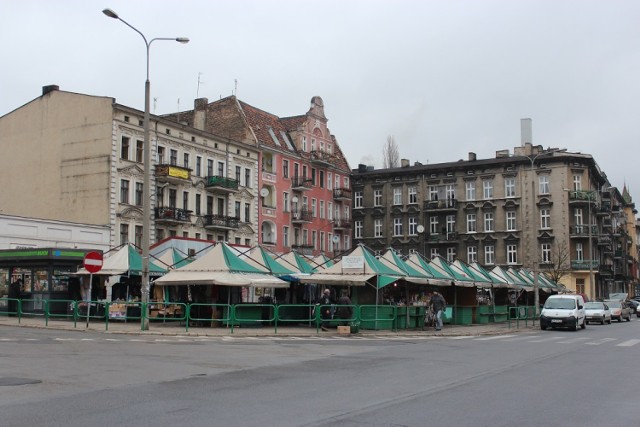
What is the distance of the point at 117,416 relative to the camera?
31.6ft

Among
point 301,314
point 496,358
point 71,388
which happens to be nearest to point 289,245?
point 301,314

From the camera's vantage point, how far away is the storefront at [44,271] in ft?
112

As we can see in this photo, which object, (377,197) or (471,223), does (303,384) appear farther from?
(377,197)

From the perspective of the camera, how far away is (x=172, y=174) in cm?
5006

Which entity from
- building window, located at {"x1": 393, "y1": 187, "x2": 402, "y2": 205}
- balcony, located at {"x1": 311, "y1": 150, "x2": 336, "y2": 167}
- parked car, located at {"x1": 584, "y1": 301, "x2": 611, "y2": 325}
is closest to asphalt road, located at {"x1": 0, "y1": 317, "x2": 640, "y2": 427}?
parked car, located at {"x1": 584, "y1": 301, "x2": 611, "y2": 325}

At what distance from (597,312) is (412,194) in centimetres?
3588

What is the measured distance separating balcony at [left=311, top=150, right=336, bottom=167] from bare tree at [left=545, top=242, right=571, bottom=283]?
2358 centimetres

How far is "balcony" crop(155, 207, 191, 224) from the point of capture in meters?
49.8

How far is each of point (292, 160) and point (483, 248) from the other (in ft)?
74.9

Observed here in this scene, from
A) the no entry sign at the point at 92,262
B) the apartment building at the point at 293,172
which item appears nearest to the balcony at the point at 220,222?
the apartment building at the point at 293,172

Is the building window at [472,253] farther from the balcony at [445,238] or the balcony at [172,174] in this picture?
the balcony at [172,174]

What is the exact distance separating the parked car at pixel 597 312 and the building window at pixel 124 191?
3013 cm

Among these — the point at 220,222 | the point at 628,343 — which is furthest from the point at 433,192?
the point at 628,343

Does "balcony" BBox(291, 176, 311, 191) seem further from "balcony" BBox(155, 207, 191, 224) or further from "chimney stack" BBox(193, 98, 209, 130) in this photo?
"balcony" BBox(155, 207, 191, 224)
